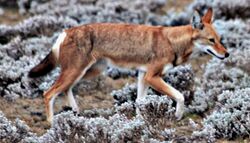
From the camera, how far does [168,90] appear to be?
7.57 meters

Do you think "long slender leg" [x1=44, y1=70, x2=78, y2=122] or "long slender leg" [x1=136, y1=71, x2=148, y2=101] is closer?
"long slender leg" [x1=44, y1=70, x2=78, y2=122]

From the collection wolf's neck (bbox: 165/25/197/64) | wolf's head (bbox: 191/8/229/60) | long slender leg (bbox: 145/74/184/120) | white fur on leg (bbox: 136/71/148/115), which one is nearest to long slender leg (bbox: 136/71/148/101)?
white fur on leg (bbox: 136/71/148/115)

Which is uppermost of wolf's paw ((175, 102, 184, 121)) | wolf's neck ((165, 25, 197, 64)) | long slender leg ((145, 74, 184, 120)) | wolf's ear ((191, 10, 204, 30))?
wolf's ear ((191, 10, 204, 30))

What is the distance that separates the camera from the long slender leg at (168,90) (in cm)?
748

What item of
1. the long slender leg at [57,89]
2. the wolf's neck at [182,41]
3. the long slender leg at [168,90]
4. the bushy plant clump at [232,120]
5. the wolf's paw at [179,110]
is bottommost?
the bushy plant clump at [232,120]

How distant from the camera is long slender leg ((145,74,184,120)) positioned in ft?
24.5

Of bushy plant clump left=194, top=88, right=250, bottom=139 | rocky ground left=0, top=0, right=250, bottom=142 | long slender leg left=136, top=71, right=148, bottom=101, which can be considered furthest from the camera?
long slender leg left=136, top=71, right=148, bottom=101

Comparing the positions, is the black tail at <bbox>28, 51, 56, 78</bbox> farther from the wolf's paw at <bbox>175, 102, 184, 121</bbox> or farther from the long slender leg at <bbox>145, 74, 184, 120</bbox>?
the wolf's paw at <bbox>175, 102, 184, 121</bbox>

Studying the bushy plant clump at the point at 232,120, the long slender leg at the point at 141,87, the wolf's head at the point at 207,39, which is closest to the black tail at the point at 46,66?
the long slender leg at the point at 141,87

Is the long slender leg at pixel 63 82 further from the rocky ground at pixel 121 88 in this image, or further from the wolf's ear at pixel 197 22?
the wolf's ear at pixel 197 22

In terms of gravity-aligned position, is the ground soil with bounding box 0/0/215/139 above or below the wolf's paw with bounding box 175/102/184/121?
above

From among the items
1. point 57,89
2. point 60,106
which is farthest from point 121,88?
point 57,89

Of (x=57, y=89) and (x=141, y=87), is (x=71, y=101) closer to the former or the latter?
(x=57, y=89)

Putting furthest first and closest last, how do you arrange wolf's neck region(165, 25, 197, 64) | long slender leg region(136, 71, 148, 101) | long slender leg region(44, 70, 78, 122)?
long slender leg region(136, 71, 148, 101) < wolf's neck region(165, 25, 197, 64) < long slender leg region(44, 70, 78, 122)
